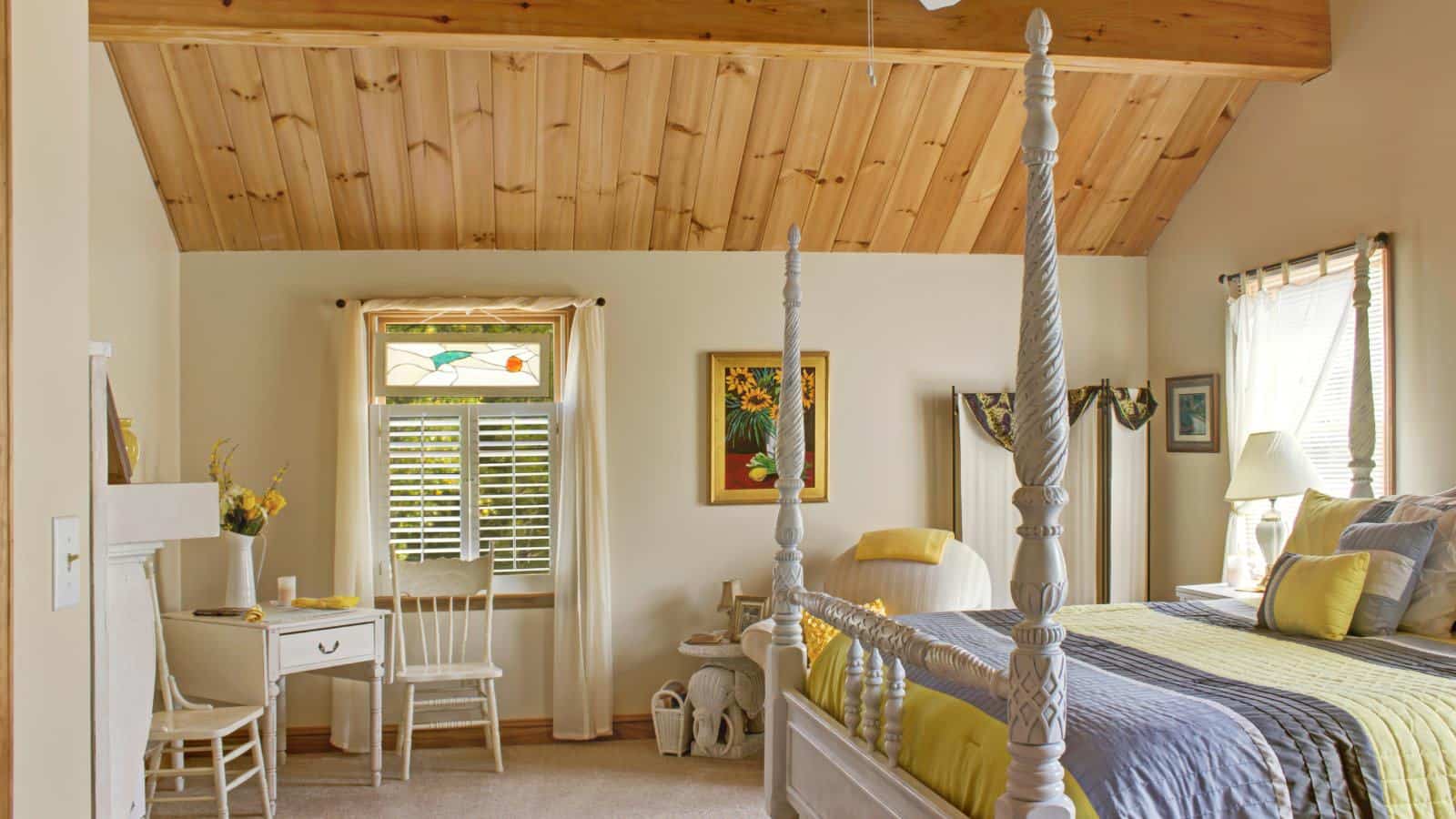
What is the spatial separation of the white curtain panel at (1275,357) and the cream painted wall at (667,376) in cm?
85

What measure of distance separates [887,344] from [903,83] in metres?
1.34

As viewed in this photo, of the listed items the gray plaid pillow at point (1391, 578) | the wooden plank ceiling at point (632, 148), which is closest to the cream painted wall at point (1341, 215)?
the wooden plank ceiling at point (632, 148)

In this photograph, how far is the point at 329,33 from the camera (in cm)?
383

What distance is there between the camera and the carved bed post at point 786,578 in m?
3.41

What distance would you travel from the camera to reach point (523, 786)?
459 centimetres

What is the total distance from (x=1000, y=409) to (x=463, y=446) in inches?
98.7

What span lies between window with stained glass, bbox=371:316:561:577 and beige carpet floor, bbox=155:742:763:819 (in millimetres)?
864

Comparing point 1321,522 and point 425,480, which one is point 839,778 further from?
point 425,480

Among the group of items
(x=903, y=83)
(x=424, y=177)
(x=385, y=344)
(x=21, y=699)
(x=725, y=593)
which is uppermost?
(x=903, y=83)

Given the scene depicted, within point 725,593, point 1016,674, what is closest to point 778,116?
point 725,593

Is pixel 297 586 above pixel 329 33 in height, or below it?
below

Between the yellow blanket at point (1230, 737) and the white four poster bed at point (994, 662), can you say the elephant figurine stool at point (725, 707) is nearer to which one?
the white four poster bed at point (994, 662)

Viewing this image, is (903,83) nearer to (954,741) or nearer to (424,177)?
(424,177)

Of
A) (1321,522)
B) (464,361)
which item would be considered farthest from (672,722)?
(1321,522)
